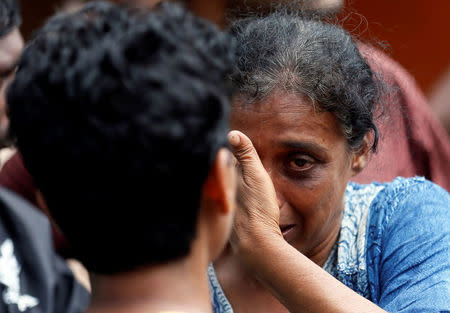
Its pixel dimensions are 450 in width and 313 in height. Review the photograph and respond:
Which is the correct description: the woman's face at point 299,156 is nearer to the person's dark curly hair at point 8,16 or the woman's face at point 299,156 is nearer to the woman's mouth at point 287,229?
the woman's mouth at point 287,229

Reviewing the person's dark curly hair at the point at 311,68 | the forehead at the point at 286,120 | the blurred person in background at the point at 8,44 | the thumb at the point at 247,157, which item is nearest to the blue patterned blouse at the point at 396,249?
the person's dark curly hair at the point at 311,68

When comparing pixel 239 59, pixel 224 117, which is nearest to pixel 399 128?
pixel 239 59

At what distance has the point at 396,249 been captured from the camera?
83.5 inches

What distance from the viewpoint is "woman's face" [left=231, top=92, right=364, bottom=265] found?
2.05 m

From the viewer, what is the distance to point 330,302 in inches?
71.4

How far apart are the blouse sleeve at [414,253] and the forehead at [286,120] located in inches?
15.3

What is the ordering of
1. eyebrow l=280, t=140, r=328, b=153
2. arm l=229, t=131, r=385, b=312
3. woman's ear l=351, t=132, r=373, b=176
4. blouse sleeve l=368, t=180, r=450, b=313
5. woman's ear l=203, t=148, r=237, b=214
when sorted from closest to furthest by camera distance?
1. woman's ear l=203, t=148, r=237, b=214
2. arm l=229, t=131, r=385, b=312
3. blouse sleeve l=368, t=180, r=450, b=313
4. eyebrow l=280, t=140, r=328, b=153
5. woman's ear l=351, t=132, r=373, b=176

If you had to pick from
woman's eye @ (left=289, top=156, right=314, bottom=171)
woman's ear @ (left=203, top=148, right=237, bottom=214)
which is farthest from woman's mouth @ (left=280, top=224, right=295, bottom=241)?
woman's ear @ (left=203, top=148, right=237, bottom=214)

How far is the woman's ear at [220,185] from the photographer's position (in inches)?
47.9

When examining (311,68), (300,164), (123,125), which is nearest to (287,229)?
(300,164)

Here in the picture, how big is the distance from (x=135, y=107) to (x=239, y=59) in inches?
44.3

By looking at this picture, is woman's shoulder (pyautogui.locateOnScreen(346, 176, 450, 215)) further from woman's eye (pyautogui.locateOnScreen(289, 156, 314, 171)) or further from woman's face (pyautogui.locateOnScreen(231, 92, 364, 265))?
woman's eye (pyautogui.locateOnScreen(289, 156, 314, 171))

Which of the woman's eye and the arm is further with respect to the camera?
the woman's eye

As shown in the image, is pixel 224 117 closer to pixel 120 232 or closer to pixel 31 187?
pixel 120 232
